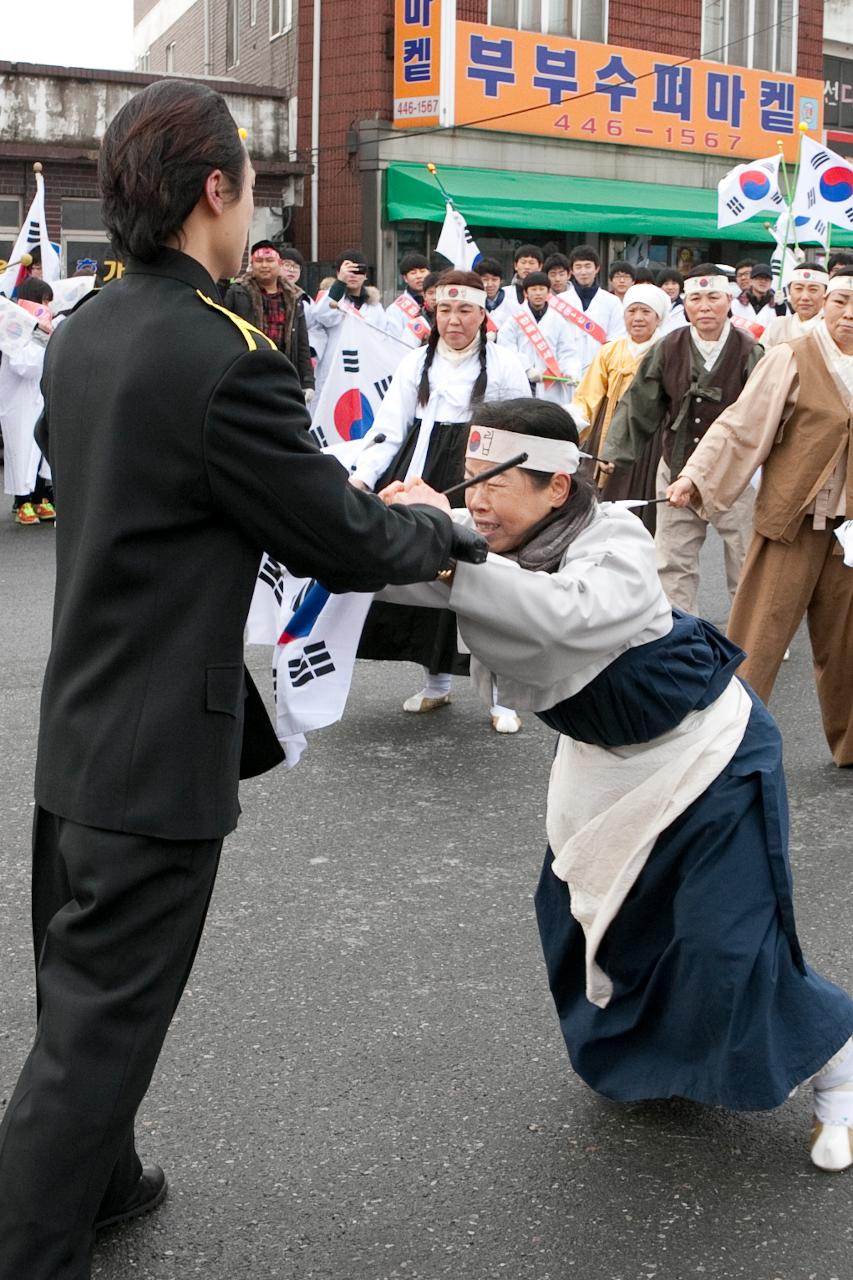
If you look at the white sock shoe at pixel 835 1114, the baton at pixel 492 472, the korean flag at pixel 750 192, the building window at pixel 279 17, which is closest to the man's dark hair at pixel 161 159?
the baton at pixel 492 472

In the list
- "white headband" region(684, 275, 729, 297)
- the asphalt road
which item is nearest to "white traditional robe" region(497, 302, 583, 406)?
"white headband" region(684, 275, 729, 297)

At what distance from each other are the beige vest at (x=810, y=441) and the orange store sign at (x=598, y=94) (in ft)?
54.7

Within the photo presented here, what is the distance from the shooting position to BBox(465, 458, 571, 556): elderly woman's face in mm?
2957

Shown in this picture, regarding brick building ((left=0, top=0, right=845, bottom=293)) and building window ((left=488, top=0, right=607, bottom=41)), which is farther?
building window ((left=488, top=0, right=607, bottom=41))

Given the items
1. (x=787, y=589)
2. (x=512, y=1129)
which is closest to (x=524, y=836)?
(x=787, y=589)

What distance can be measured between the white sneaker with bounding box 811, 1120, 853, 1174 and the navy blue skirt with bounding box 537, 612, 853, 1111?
0.15m

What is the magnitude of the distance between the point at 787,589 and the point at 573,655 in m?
3.31

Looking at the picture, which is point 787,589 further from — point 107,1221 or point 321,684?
point 107,1221

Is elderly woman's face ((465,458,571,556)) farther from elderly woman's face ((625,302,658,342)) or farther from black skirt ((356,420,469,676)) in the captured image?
elderly woman's face ((625,302,658,342))

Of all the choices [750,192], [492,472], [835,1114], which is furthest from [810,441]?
[750,192]

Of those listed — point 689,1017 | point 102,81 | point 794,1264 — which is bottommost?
point 794,1264

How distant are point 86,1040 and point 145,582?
26.9 inches

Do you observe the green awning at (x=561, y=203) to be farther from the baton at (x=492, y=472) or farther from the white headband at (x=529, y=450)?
the baton at (x=492, y=472)

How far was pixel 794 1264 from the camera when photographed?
2.80m
